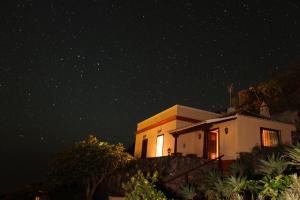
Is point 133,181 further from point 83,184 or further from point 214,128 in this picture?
point 83,184

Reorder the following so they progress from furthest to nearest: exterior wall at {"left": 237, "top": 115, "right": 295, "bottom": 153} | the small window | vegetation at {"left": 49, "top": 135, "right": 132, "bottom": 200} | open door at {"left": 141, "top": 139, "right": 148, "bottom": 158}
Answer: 1. open door at {"left": 141, "top": 139, "right": 148, "bottom": 158}
2. vegetation at {"left": 49, "top": 135, "right": 132, "bottom": 200}
3. the small window
4. exterior wall at {"left": 237, "top": 115, "right": 295, "bottom": 153}

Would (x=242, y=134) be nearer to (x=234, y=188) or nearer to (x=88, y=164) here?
(x=234, y=188)

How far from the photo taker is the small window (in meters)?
18.9

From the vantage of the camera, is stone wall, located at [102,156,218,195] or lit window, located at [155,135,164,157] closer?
stone wall, located at [102,156,218,195]

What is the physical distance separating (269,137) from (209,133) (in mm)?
4054

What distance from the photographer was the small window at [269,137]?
1888 centimetres

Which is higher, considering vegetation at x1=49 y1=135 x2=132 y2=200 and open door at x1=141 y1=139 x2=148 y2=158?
open door at x1=141 y1=139 x2=148 y2=158

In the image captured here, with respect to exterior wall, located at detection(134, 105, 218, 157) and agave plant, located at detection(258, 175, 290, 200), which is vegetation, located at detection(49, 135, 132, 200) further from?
agave plant, located at detection(258, 175, 290, 200)

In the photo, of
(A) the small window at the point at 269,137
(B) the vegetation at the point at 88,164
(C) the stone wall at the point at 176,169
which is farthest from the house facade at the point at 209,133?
(B) the vegetation at the point at 88,164

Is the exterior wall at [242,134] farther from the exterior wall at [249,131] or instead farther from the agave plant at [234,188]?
the agave plant at [234,188]

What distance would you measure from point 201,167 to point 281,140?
666cm

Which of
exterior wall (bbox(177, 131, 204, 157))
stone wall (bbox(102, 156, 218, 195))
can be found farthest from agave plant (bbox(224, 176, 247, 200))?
exterior wall (bbox(177, 131, 204, 157))

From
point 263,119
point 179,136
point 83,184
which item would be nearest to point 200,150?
point 179,136

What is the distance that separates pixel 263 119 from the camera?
18984 mm
